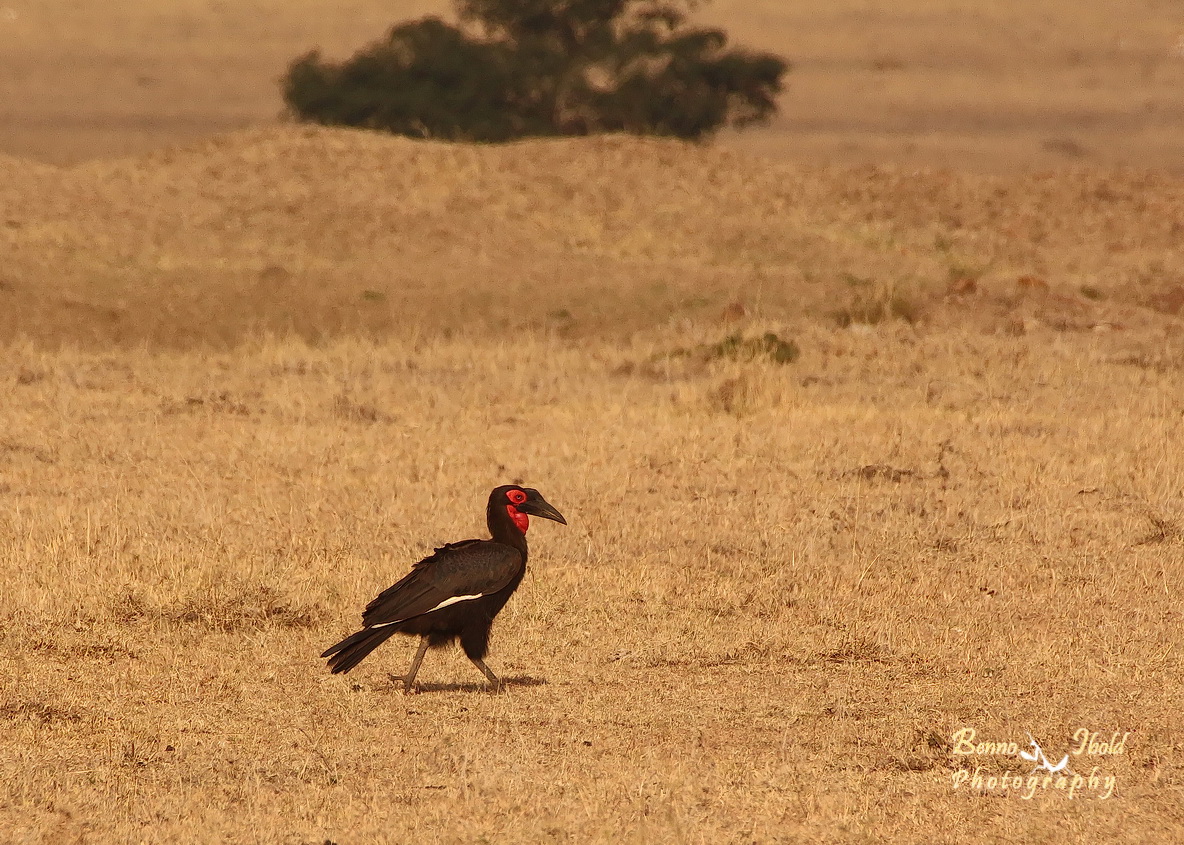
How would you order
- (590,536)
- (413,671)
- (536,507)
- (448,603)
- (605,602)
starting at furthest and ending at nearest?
(590,536) → (605,602) → (536,507) → (413,671) → (448,603)

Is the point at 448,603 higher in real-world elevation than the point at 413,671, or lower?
higher

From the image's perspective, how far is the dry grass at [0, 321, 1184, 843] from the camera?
6.12 meters

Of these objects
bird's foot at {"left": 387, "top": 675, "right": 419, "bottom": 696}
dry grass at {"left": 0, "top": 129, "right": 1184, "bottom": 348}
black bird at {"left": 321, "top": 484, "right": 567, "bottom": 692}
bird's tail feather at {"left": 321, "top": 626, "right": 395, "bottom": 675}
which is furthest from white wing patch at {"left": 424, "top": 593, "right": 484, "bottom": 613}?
dry grass at {"left": 0, "top": 129, "right": 1184, "bottom": 348}

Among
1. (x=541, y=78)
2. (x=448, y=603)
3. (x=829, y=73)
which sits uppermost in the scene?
(x=829, y=73)

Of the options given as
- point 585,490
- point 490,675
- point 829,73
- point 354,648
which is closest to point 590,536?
point 585,490

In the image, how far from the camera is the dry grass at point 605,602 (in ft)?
20.1

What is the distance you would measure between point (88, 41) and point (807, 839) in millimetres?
54425

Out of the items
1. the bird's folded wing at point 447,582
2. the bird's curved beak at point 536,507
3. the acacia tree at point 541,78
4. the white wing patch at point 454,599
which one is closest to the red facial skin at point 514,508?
the bird's curved beak at point 536,507

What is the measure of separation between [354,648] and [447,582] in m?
0.50

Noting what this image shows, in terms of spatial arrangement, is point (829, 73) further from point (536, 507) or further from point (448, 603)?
point (448, 603)

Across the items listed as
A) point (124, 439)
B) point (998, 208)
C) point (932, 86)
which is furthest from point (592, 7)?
point (124, 439)

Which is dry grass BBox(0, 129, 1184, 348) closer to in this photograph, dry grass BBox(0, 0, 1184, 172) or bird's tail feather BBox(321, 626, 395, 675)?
bird's tail feather BBox(321, 626, 395, 675)

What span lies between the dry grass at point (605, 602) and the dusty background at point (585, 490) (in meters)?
0.03

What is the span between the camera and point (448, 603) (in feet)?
24.5
